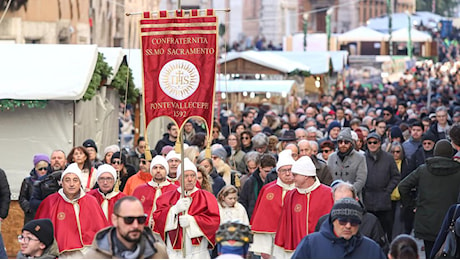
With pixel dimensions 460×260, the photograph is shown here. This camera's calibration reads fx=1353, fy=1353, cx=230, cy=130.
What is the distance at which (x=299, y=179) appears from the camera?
11.9m

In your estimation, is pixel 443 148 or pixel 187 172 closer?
pixel 187 172

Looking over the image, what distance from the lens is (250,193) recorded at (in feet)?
47.3

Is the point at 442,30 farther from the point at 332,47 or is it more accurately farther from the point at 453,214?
the point at 453,214

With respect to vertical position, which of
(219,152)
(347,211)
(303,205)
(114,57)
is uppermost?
(114,57)

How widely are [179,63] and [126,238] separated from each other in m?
4.38

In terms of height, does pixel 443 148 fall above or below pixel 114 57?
below

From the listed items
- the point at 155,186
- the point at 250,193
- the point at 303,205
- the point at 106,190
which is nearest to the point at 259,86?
the point at 250,193

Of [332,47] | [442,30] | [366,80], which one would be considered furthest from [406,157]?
[442,30]

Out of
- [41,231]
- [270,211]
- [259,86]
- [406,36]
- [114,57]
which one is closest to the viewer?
[41,231]

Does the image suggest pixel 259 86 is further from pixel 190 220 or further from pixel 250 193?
pixel 190 220

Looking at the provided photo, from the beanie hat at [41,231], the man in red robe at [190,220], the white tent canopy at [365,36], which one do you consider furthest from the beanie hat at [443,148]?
the white tent canopy at [365,36]

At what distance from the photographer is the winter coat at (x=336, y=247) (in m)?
8.71

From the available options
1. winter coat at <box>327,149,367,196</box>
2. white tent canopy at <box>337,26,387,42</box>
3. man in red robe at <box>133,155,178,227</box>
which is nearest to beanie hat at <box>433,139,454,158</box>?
winter coat at <box>327,149,367,196</box>

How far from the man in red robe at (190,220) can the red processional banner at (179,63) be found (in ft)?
2.23
